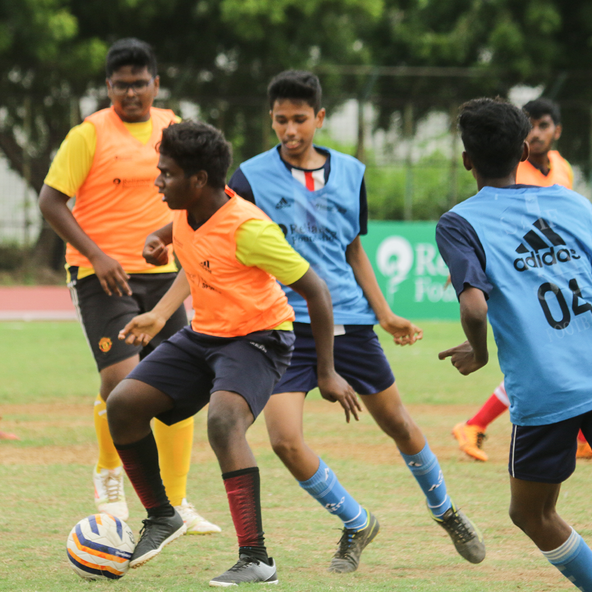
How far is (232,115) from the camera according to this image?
20.1m

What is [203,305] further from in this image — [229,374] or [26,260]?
[26,260]

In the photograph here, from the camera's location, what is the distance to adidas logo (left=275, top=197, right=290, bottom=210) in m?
4.35

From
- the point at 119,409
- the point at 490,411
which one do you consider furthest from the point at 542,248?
the point at 490,411

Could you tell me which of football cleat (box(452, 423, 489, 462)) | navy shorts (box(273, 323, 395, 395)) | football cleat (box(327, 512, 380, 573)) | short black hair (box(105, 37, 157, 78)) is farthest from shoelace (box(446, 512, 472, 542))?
short black hair (box(105, 37, 157, 78))

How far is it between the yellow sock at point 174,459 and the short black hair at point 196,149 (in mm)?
1481

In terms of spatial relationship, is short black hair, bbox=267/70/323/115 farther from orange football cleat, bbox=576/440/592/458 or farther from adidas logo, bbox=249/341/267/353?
orange football cleat, bbox=576/440/592/458

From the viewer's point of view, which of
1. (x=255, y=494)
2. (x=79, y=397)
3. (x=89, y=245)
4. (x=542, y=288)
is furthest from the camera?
(x=79, y=397)

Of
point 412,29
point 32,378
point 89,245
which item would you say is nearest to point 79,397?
point 32,378

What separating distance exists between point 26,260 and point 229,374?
17.9 metres

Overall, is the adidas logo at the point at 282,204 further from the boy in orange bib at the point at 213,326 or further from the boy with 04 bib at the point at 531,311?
the boy with 04 bib at the point at 531,311

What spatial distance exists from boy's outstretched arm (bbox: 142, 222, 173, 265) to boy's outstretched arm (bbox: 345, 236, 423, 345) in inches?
35.4

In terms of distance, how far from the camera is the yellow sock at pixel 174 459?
461cm

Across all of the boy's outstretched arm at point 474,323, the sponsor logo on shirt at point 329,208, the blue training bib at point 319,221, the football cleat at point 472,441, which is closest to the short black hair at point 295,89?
the blue training bib at point 319,221

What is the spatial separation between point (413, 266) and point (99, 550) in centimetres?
1200
